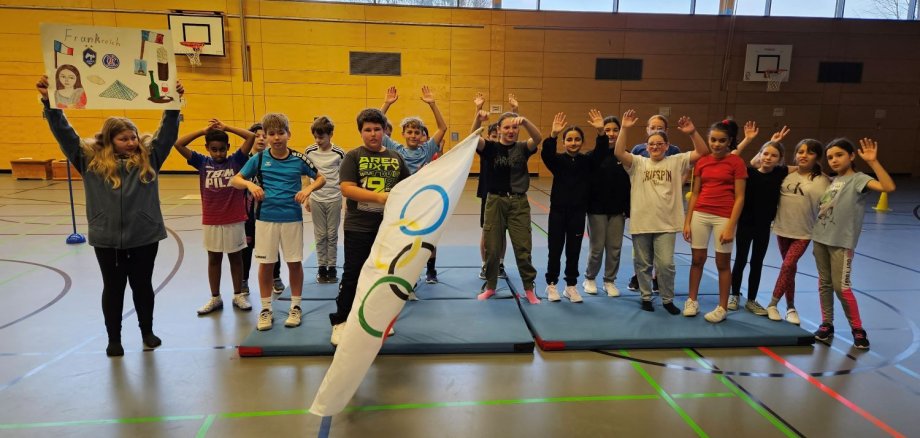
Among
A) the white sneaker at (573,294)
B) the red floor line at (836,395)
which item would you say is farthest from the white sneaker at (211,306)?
the red floor line at (836,395)

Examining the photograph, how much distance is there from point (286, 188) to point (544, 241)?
4.22 metres

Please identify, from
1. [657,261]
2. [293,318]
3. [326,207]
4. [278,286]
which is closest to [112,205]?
[293,318]

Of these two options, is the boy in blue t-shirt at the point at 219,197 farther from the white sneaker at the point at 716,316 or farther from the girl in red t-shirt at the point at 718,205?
the white sneaker at the point at 716,316

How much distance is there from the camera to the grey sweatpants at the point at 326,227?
484 centimetres

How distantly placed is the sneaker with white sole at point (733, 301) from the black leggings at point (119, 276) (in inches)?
180

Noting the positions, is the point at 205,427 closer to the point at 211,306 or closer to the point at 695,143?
the point at 211,306

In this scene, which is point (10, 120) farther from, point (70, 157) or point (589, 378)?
point (589, 378)

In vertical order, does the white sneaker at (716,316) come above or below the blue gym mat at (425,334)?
above

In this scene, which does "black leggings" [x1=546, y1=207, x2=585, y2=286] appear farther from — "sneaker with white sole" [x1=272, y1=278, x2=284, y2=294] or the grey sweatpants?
"sneaker with white sole" [x1=272, y1=278, x2=284, y2=294]

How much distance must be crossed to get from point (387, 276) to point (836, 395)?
283 cm

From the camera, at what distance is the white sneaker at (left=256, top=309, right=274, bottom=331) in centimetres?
363

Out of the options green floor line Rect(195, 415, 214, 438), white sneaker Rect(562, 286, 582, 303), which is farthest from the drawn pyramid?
white sneaker Rect(562, 286, 582, 303)

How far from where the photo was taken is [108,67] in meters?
3.34

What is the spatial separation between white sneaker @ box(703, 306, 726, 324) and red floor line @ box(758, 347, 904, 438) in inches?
14.2
